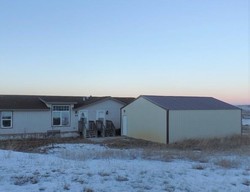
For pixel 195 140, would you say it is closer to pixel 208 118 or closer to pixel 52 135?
pixel 208 118

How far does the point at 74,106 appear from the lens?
119 feet

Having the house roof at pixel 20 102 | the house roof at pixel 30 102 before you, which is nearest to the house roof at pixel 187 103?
the house roof at pixel 30 102

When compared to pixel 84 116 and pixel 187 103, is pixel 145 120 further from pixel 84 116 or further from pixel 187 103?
pixel 84 116

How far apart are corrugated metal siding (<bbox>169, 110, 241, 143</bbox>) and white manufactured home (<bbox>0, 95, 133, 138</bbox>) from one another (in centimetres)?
808

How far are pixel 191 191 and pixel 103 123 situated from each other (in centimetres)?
2882

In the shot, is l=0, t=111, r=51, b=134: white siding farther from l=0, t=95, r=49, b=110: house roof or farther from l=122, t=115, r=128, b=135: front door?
l=122, t=115, r=128, b=135: front door

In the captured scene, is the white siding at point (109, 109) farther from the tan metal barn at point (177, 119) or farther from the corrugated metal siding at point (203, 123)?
the corrugated metal siding at point (203, 123)

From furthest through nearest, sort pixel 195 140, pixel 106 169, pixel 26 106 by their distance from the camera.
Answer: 1. pixel 26 106
2. pixel 195 140
3. pixel 106 169

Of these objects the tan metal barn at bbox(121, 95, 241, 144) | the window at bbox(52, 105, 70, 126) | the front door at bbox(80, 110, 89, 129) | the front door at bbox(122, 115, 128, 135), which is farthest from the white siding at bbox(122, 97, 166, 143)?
the window at bbox(52, 105, 70, 126)

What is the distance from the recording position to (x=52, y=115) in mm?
34656

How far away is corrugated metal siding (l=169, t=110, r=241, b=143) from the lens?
30.9 m

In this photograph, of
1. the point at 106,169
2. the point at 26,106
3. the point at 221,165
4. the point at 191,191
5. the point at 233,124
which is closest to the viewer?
the point at 191,191

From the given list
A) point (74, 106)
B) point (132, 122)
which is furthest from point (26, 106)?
point (132, 122)

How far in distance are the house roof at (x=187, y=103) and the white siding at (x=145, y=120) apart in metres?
0.70
